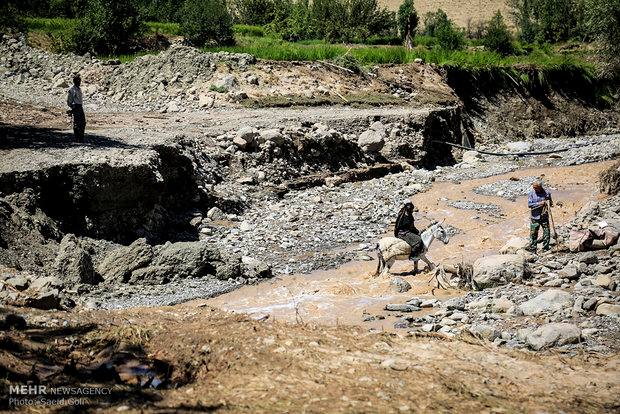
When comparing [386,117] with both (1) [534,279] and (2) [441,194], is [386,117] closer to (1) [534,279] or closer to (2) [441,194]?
(2) [441,194]

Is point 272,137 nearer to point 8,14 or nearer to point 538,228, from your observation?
point 8,14

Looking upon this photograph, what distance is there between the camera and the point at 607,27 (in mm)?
26875

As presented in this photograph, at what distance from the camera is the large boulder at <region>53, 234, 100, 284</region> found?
11367 mm

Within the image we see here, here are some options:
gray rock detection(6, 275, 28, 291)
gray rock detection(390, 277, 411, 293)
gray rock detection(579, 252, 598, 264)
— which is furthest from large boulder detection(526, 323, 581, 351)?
gray rock detection(6, 275, 28, 291)

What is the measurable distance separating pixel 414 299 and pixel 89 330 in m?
5.12

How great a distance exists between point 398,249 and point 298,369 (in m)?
5.60

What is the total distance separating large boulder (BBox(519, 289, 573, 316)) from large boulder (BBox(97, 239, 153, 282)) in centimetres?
687

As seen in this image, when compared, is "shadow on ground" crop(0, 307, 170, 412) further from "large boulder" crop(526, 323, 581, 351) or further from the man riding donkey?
the man riding donkey

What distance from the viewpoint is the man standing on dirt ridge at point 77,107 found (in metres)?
15.3

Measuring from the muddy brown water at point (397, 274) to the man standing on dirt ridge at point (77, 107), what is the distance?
6.41 m

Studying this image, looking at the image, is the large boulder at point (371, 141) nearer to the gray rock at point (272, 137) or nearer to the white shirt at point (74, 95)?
the gray rock at point (272, 137)

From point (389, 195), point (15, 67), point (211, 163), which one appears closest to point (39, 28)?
point (15, 67)

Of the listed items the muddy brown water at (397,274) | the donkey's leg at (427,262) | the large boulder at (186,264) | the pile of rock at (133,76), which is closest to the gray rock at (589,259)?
the muddy brown water at (397,274)

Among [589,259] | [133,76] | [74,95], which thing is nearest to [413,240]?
[589,259]
